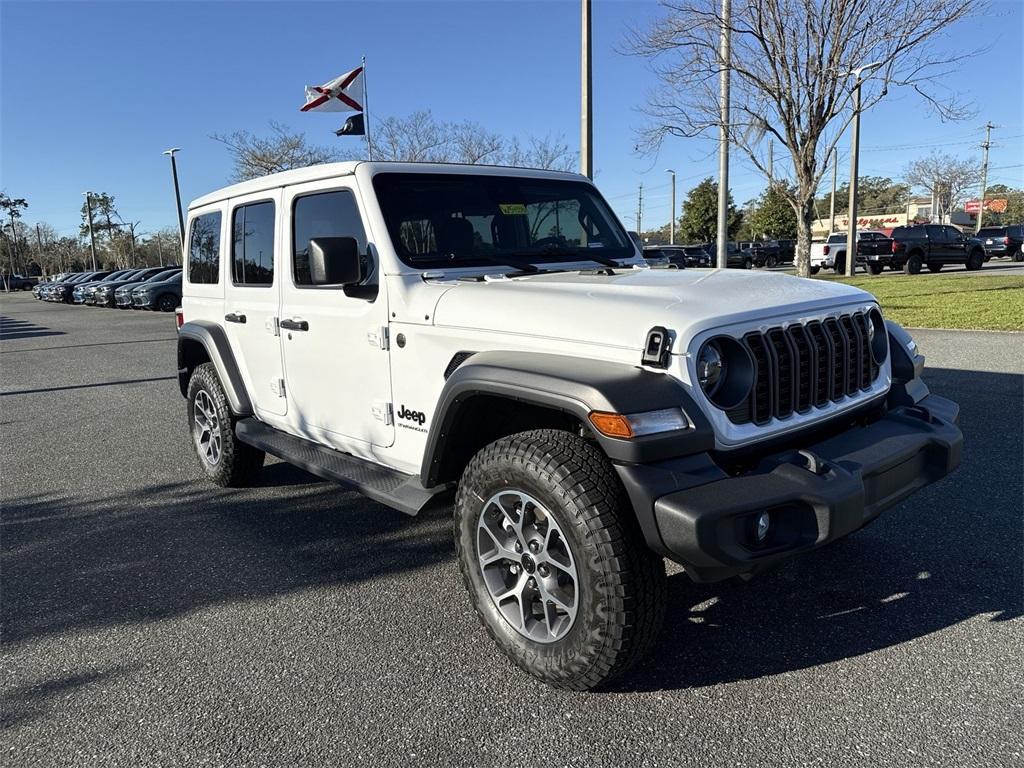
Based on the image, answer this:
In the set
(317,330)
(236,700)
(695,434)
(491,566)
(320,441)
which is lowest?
(236,700)

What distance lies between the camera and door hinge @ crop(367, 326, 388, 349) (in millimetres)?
3422

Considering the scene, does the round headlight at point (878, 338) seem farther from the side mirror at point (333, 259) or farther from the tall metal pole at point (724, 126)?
the tall metal pole at point (724, 126)

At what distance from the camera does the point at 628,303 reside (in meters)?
2.68

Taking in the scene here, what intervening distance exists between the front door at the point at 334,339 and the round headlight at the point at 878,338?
7.27 feet

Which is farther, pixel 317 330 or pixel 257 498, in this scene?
pixel 257 498

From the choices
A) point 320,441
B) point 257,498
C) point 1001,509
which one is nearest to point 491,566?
point 320,441

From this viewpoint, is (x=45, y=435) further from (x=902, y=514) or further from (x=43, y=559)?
(x=902, y=514)

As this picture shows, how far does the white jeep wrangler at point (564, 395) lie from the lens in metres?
2.39

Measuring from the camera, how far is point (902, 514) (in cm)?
414

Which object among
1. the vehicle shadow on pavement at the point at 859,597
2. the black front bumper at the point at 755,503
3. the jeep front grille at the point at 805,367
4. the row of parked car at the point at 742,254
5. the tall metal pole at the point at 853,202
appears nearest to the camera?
the black front bumper at the point at 755,503

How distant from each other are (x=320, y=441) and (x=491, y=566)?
1582 mm

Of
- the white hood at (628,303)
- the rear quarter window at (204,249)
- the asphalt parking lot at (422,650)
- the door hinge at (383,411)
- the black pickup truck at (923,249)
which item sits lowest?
the asphalt parking lot at (422,650)

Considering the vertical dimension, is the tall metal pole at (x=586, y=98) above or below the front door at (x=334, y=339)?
above

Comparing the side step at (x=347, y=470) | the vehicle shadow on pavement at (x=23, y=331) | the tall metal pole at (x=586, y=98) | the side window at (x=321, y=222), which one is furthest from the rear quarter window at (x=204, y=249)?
the vehicle shadow on pavement at (x=23, y=331)
